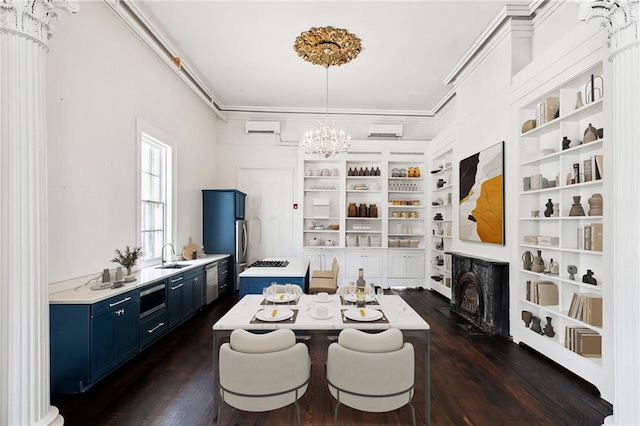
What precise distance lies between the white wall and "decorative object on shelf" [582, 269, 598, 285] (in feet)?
17.0

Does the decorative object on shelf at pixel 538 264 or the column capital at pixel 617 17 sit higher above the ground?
the column capital at pixel 617 17

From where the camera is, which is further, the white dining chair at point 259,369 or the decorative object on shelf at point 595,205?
the decorative object on shelf at point 595,205

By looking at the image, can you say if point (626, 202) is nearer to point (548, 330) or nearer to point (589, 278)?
point (589, 278)

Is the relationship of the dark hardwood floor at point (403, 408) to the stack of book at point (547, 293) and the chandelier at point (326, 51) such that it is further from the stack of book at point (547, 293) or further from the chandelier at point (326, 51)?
the chandelier at point (326, 51)

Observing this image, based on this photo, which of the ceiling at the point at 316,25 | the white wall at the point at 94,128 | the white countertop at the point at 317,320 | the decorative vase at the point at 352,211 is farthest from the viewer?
the decorative vase at the point at 352,211

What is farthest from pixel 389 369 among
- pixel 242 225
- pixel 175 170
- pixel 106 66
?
pixel 242 225

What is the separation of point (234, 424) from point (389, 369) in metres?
1.32

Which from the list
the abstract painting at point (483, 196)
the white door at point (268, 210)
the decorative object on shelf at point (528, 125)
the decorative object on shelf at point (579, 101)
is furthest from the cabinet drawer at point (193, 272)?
the decorative object on shelf at point (579, 101)

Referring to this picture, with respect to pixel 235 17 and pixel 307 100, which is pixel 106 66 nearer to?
pixel 235 17

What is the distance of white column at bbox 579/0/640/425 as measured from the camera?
1.98 m

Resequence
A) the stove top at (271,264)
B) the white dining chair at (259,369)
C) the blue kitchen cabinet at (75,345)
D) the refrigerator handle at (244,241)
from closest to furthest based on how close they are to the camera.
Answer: the white dining chair at (259,369) < the blue kitchen cabinet at (75,345) < the stove top at (271,264) < the refrigerator handle at (244,241)

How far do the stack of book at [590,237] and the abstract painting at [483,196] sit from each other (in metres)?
1.08

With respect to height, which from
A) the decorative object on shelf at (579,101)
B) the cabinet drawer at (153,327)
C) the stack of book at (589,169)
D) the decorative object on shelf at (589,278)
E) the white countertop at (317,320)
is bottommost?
the cabinet drawer at (153,327)

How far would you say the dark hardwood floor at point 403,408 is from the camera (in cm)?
243
